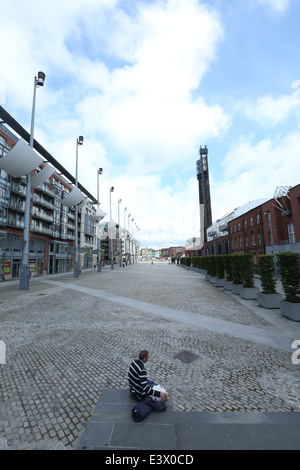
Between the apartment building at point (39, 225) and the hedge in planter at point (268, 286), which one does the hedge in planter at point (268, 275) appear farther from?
the apartment building at point (39, 225)

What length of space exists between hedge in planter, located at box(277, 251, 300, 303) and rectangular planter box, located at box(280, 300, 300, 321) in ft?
0.86

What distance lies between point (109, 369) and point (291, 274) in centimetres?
879

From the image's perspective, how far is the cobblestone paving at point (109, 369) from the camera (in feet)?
12.1

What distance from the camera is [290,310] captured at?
9211 mm

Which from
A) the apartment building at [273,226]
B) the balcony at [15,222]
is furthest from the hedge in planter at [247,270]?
the balcony at [15,222]

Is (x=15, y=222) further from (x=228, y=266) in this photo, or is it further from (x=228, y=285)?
(x=228, y=285)

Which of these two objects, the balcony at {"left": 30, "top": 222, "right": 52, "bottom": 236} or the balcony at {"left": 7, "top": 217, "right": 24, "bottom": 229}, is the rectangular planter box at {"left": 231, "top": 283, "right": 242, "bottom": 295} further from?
the balcony at {"left": 30, "top": 222, "right": 52, "bottom": 236}

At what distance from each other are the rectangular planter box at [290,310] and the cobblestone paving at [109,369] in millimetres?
458

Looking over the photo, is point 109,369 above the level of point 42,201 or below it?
below

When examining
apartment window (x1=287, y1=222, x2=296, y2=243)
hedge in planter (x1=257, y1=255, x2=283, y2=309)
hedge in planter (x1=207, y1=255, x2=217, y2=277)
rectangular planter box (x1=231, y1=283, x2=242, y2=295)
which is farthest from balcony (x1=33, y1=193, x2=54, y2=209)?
apartment window (x1=287, y1=222, x2=296, y2=243)

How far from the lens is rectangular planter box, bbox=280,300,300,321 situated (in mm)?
8992

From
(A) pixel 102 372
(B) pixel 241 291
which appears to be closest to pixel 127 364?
(A) pixel 102 372

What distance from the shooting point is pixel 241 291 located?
1423 centimetres

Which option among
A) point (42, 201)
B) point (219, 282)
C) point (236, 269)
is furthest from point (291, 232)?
point (42, 201)
